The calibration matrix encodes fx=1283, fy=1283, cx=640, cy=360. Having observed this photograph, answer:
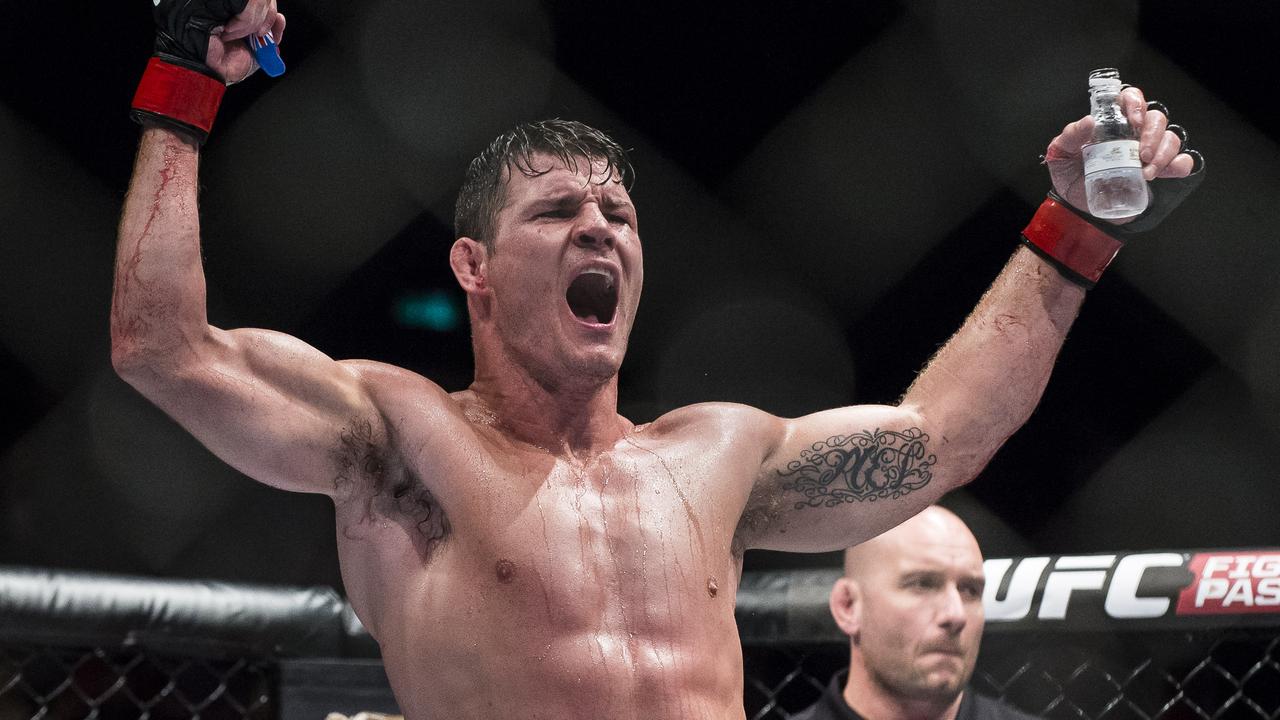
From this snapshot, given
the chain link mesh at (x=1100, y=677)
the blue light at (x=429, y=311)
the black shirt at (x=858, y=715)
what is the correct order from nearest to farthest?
the black shirt at (x=858, y=715) → the chain link mesh at (x=1100, y=677) → the blue light at (x=429, y=311)

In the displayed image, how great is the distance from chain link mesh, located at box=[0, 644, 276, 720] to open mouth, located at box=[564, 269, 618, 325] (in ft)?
3.23

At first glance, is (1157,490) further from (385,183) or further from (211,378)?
(211,378)

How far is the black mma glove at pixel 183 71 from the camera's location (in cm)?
153

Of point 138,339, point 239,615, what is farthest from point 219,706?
point 138,339

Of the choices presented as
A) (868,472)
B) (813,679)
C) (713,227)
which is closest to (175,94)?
(868,472)

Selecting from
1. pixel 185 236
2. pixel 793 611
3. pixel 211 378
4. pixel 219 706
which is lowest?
pixel 219 706

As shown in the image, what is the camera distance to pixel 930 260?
380 cm

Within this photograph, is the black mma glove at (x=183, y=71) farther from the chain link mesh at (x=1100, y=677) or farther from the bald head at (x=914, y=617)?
the chain link mesh at (x=1100, y=677)

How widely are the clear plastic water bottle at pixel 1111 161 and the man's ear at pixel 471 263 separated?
0.89m

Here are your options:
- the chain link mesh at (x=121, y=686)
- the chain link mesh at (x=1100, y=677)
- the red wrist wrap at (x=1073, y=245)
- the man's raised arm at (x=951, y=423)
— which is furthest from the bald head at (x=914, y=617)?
the chain link mesh at (x=121, y=686)

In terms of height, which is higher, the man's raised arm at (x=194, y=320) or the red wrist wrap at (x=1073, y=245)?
the red wrist wrap at (x=1073, y=245)

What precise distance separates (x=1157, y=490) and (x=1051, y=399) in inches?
16.4

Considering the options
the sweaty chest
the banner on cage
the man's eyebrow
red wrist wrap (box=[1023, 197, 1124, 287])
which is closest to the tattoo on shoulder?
the sweaty chest

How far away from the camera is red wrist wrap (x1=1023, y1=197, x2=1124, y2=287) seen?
6.27ft
